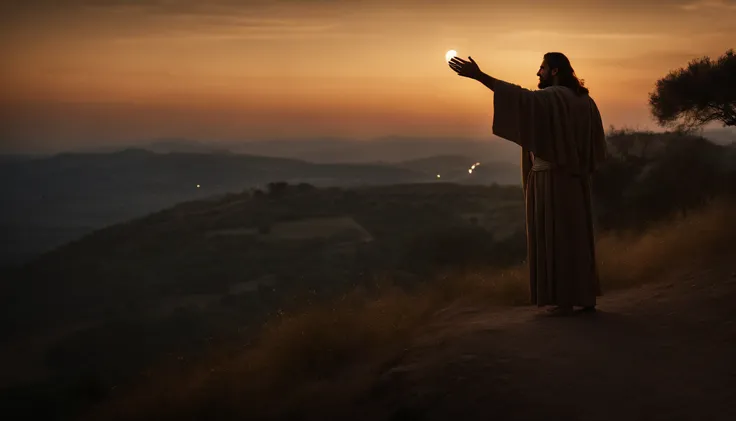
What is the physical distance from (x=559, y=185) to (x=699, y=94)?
333 inches

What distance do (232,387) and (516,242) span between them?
19.6 m

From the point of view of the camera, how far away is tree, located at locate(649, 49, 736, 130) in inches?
561

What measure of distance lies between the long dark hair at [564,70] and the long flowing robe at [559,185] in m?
0.11

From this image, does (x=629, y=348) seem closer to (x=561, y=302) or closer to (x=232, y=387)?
(x=561, y=302)

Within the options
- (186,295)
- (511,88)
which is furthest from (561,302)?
(186,295)

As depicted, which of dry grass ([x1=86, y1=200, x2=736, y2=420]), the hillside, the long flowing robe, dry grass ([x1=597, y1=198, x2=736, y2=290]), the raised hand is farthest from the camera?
dry grass ([x1=597, y1=198, x2=736, y2=290])

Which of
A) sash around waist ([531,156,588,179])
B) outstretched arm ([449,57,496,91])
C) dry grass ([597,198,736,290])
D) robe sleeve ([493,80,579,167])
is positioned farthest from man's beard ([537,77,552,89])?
dry grass ([597,198,736,290])

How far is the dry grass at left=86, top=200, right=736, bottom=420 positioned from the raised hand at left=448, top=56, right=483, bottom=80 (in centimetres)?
282

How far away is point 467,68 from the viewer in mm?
7145

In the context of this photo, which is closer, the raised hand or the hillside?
the raised hand

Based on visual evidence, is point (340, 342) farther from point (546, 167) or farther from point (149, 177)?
point (149, 177)

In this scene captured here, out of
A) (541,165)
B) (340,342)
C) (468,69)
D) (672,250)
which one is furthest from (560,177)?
(672,250)

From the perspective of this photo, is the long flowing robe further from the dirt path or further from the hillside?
the hillside

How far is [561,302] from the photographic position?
764 centimetres
